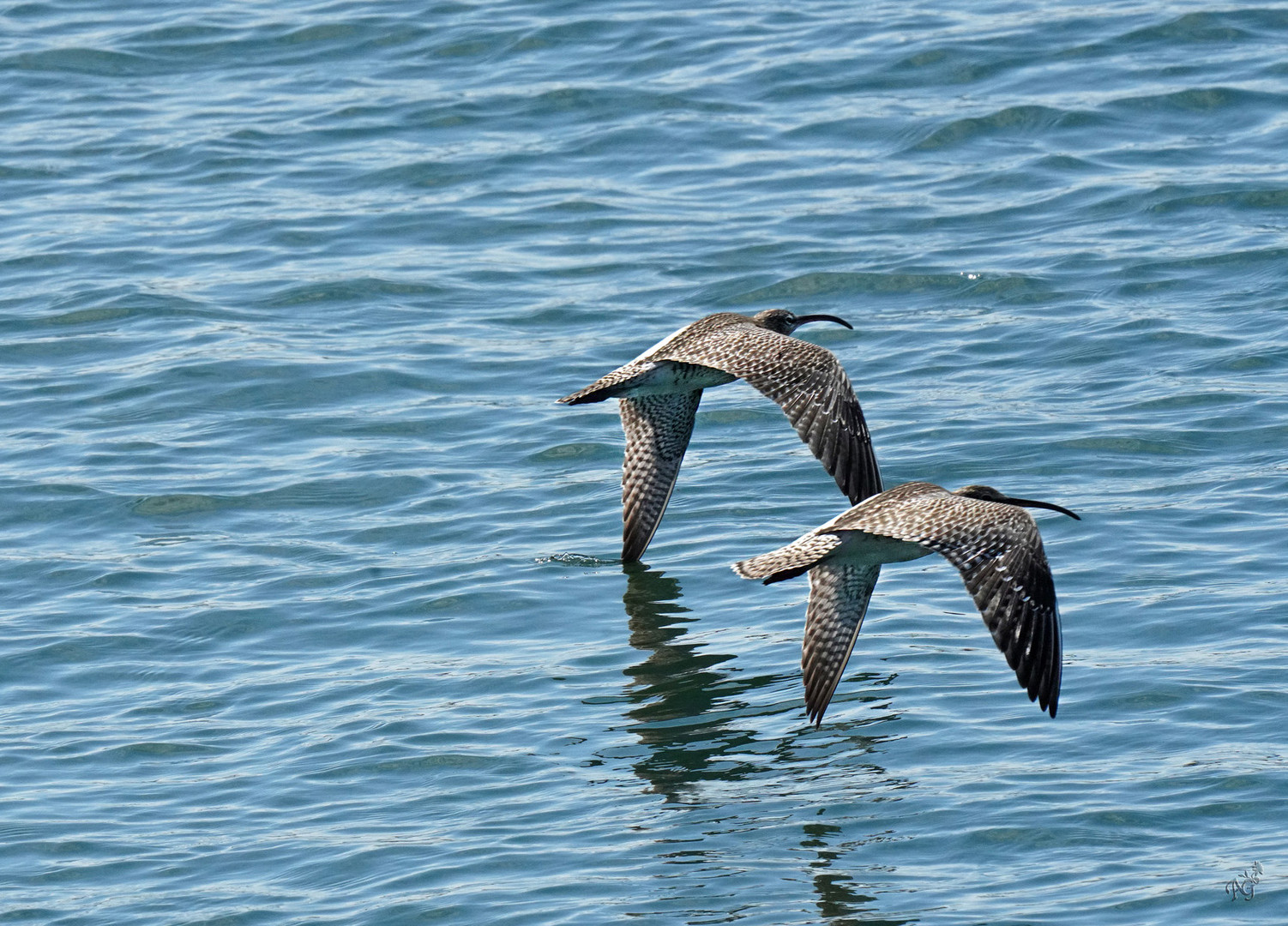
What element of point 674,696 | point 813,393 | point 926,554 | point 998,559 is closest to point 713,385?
point 813,393

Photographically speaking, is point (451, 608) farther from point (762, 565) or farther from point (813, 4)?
point (813, 4)

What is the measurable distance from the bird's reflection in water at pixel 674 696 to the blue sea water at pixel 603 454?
0.03 m

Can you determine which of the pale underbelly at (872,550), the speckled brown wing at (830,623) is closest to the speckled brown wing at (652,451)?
the speckled brown wing at (830,623)

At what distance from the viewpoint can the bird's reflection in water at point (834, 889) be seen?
792cm

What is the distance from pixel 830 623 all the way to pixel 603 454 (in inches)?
160

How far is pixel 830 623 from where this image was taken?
992cm

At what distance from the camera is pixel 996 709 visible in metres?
9.78

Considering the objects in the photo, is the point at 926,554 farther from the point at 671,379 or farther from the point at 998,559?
the point at 671,379

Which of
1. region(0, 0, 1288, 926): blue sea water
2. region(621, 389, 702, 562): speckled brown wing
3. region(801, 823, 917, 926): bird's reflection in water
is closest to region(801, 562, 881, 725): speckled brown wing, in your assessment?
region(0, 0, 1288, 926): blue sea water

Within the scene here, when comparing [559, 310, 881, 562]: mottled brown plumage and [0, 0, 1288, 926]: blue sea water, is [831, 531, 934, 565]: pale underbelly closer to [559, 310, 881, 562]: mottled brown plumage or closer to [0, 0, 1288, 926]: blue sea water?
[559, 310, 881, 562]: mottled brown plumage

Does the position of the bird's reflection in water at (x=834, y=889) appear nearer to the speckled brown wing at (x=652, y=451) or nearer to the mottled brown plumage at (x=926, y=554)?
the mottled brown plumage at (x=926, y=554)

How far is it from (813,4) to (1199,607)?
13286 mm

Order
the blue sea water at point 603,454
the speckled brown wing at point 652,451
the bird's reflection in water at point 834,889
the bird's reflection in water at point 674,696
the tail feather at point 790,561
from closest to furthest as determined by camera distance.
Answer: the bird's reflection in water at point 834,889 → the blue sea water at point 603,454 → the bird's reflection in water at point 674,696 → the tail feather at point 790,561 → the speckled brown wing at point 652,451

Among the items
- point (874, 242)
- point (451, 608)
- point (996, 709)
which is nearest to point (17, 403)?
point (451, 608)
